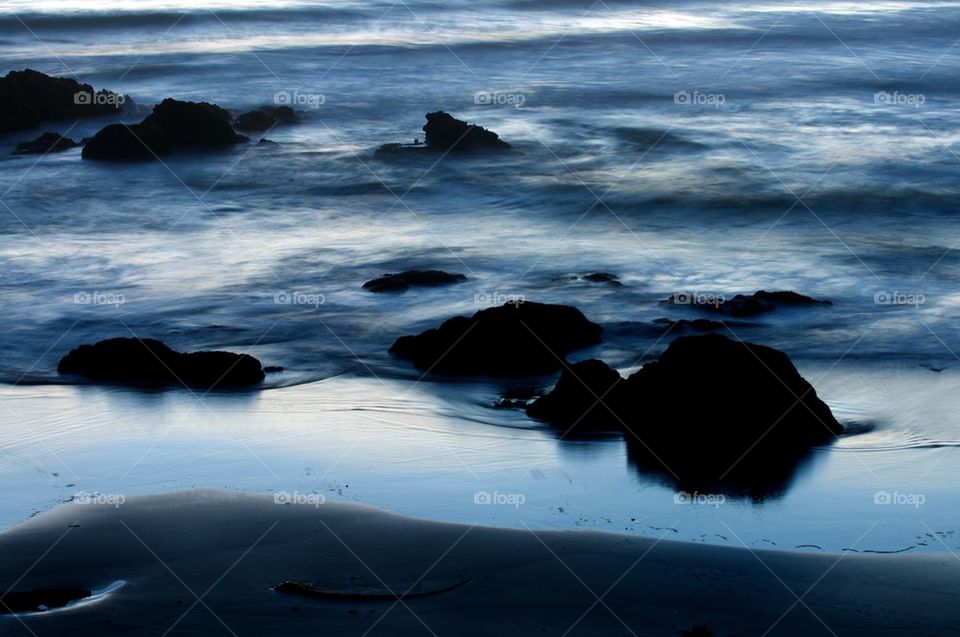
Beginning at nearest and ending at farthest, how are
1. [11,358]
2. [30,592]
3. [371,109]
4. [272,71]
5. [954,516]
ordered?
1. [30,592]
2. [954,516]
3. [11,358]
4. [371,109]
5. [272,71]

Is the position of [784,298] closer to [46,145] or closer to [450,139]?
[450,139]

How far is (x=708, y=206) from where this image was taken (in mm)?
21047

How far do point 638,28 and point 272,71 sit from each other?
12.1m

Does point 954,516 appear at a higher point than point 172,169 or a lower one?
lower

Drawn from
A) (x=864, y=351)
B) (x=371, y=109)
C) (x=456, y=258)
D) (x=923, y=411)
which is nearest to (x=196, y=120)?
(x=371, y=109)

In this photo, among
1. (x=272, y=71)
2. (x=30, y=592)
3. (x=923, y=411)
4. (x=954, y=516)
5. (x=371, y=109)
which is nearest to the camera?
(x=30, y=592)

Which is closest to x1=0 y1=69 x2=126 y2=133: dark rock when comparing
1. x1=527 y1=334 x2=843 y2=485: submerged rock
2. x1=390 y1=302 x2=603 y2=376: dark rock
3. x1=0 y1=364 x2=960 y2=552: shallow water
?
x1=0 y1=364 x2=960 y2=552: shallow water

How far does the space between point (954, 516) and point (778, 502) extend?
1027 millimetres

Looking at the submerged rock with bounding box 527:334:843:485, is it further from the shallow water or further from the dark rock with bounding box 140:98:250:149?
the dark rock with bounding box 140:98:250:149

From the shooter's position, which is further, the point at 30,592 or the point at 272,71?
the point at 272,71

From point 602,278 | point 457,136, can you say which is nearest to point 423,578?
point 602,278

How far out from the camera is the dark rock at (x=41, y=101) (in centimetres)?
2647

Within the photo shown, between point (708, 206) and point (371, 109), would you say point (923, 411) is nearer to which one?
point (708, 206)

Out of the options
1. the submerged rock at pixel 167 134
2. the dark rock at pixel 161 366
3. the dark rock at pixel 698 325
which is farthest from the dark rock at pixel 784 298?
the submerged rock at pixel 167 134
